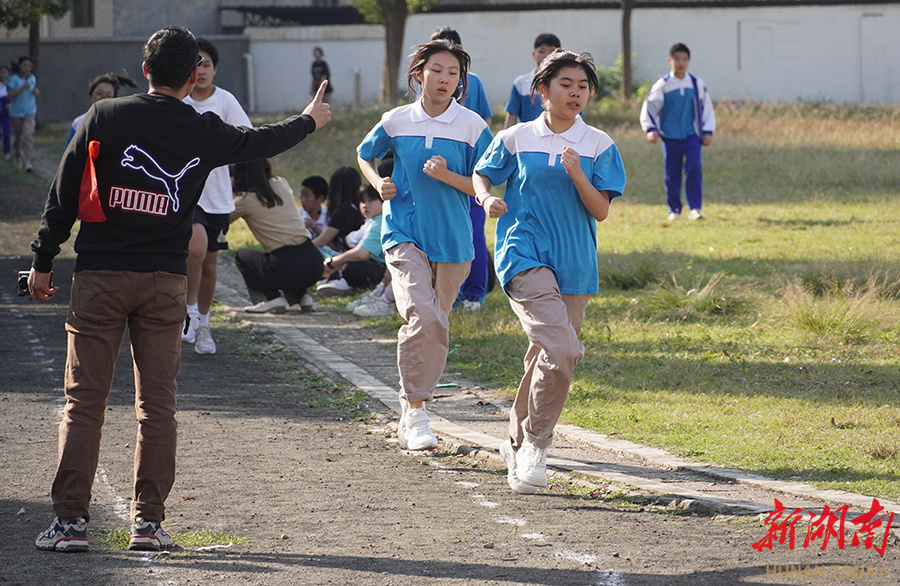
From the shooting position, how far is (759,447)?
5820 mm

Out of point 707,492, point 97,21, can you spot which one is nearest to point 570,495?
point 707,492

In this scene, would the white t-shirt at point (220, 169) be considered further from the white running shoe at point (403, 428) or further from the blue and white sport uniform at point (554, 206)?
the blue and white sport uniform at point (554, 206)

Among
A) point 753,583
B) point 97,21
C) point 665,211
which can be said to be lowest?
point 753,583

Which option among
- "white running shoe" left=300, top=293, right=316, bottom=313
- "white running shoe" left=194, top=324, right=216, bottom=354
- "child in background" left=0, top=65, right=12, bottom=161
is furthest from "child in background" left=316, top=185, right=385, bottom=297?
"child in background" left=0, top=65, right=12, bottom=161

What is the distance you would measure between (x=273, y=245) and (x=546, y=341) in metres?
5.10

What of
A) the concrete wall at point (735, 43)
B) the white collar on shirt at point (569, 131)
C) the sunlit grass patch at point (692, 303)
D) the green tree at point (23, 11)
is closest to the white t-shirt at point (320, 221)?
the sunlit grass patch at point (692, 303)

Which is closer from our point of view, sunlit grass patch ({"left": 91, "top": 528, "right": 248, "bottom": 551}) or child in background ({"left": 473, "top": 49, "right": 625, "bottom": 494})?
sunlit grass patch ({"left": 91, "top": 528, "right": 248, "bottom": 551})

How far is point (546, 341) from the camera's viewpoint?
5133mm

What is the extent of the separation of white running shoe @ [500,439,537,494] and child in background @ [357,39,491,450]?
51 centimetres

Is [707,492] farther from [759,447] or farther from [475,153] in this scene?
[475,153]

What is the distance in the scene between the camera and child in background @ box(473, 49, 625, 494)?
5168mm

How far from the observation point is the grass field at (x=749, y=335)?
6012 mm

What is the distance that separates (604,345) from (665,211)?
27.1ft

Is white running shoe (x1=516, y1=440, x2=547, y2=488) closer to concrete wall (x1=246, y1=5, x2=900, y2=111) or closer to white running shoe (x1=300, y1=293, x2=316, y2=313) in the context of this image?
white running shoe (x1=300, y1=293, x2=316, y2=313)
